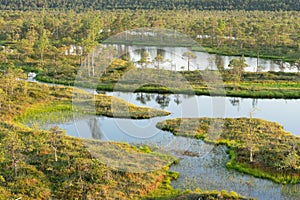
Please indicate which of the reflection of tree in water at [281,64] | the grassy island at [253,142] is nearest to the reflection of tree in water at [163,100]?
the grassy island at [253,142]

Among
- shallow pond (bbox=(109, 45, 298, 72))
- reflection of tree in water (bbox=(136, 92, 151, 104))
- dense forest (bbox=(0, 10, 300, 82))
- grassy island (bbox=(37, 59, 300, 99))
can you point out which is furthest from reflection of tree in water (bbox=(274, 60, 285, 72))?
reflection of tree in water (bbox=(136, 92, 151, 104))

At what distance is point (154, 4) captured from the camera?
13700cm

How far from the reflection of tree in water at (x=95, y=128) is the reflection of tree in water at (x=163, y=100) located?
336 inches

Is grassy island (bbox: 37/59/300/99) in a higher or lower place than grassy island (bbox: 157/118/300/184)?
higher

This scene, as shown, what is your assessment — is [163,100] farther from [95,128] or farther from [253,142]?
[253,142]

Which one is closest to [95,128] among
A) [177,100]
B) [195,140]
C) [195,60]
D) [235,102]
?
[195,140]

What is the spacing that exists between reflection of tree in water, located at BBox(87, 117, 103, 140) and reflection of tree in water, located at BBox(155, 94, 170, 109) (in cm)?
854

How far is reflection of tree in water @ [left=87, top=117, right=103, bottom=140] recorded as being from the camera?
124ft

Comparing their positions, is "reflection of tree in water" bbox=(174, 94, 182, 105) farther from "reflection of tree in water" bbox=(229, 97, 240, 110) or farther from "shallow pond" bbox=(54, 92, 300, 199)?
"reflection of tree in water" bbox=(229, 97, 240, 110)

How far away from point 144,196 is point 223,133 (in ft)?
44.0

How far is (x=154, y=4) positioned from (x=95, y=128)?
103 metres

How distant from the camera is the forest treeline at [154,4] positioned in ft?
413

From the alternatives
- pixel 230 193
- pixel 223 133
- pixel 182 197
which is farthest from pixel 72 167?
pixel 223 133

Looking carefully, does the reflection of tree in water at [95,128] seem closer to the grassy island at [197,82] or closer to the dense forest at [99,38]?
the grassy island at [197,82]
